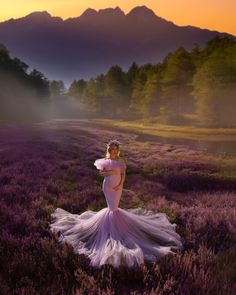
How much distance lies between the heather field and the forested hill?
134 ft

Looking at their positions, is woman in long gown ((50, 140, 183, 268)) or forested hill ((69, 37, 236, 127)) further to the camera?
forested hill ((69, 37, 236, 127))

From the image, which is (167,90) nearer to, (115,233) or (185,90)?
(185,90)

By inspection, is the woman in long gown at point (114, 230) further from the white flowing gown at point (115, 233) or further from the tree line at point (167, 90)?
the tree line at point (167, 90)

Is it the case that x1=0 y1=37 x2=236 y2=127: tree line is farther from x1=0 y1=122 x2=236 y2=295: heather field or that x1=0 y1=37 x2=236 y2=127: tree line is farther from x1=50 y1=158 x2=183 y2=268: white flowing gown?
x1=50 y1=158 x2=183 y2=268: white flowing gown

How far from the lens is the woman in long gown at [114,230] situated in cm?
592

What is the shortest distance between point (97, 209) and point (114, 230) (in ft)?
7.75

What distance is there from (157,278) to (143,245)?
122 centimetres

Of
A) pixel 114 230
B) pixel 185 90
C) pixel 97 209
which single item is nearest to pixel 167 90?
pixel 185 90

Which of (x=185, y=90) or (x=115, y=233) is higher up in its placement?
(x=185, y=90)

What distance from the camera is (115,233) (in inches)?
247

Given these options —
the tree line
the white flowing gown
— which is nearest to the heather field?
the white flowing gown

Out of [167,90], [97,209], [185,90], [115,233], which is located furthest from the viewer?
[185,90]

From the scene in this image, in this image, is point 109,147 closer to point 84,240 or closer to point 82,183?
point 84,240

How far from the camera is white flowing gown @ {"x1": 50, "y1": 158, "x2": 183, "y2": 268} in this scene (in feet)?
19.1
